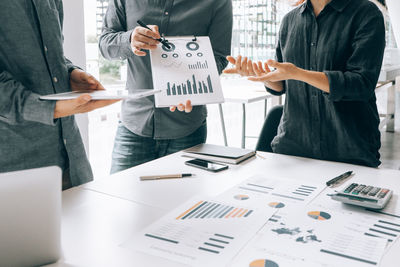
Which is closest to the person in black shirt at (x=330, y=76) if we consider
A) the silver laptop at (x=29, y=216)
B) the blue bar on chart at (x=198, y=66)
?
the blue bar on chart at (x=198, y=66)

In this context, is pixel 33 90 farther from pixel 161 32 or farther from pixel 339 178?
pixel 339 178

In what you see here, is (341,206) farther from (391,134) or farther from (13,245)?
(391,134)

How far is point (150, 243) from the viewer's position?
95cm

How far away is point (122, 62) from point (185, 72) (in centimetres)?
307

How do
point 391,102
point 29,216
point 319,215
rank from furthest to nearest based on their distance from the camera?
1. point 391,102
2. point 319,215
3. point 29,216

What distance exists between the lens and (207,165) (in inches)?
62.6

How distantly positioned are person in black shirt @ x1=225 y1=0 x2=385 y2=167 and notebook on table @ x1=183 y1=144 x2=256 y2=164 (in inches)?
9.9

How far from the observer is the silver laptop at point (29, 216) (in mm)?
730

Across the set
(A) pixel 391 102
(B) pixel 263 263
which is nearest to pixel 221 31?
(B) pixel 263 263

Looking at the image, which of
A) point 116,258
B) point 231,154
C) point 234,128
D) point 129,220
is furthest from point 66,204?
point 234,128

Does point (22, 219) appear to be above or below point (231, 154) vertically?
above

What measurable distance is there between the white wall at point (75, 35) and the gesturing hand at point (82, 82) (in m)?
1.23

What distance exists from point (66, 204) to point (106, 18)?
1.26m

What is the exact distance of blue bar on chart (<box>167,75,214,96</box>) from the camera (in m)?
1.67
